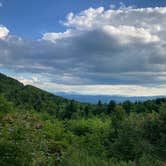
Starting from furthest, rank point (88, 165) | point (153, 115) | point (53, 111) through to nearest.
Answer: point (53, 111) → point (153, 115) → point (88, 165)

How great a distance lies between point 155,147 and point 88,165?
9.03 metres

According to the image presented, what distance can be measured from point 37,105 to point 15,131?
197ft

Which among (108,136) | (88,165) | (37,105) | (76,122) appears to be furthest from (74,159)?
(37,105)

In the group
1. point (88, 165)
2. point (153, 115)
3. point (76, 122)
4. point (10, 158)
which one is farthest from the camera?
point (76, 122)

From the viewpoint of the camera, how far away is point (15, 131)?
7.94 metres

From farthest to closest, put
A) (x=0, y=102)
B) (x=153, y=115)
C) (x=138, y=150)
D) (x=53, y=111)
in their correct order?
(x=53, y=111) < (x=0, y=102) < (x=153, y=115) < (x=138, y=150)

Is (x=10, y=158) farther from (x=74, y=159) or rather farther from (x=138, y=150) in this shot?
(x=138, y=150)

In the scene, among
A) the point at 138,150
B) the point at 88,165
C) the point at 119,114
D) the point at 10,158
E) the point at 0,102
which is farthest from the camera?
the point at 119,114

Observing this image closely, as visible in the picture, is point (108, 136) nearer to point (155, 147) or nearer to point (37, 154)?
point (155, 147)

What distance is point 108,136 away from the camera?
31734mm

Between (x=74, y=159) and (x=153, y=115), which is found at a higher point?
(x=153, y=115)

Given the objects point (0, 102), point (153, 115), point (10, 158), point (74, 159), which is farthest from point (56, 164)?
point (0, 102)

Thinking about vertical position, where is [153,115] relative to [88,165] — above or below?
above

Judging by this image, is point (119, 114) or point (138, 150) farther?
point (119, 114)
